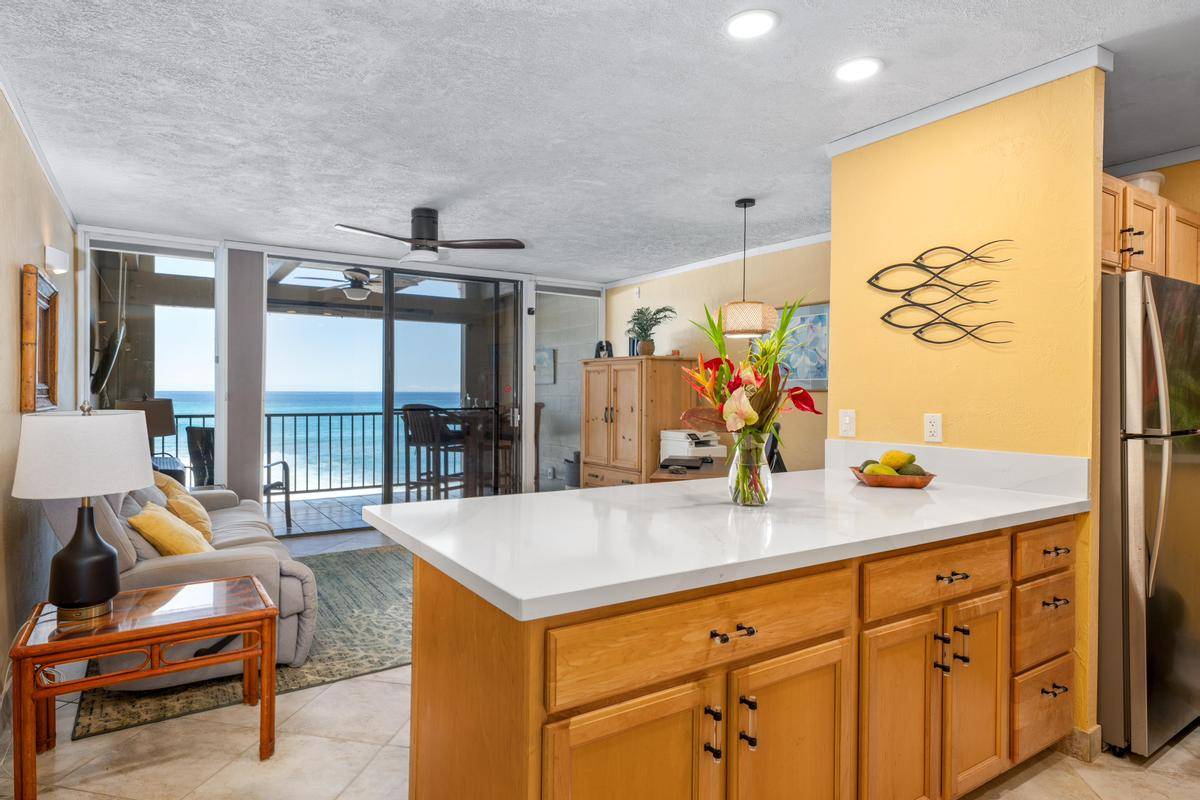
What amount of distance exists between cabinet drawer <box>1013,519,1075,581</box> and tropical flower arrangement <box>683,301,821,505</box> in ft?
2.68

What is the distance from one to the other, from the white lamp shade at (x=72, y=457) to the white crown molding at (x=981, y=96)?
3.15m

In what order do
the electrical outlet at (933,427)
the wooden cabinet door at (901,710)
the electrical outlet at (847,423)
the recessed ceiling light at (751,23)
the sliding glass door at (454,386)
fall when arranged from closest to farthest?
the wooden cabinet door at (901,710), the recessed ceiling light at (751,23), the electrical outlet at (933,427), the electrical outlet at (847,423), the sliding glass door at (454,386)

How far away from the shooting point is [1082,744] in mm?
2297

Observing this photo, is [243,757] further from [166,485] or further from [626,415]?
[626,415]

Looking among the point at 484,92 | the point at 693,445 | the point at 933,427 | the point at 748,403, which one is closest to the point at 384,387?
the point at 693,445

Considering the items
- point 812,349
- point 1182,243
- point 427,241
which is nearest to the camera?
point 1182,243

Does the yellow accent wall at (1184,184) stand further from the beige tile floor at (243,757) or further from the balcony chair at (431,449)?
the balcony chair at (431,449)

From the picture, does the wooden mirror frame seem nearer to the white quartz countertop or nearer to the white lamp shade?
the white lamp shade

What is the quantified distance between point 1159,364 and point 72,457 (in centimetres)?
360

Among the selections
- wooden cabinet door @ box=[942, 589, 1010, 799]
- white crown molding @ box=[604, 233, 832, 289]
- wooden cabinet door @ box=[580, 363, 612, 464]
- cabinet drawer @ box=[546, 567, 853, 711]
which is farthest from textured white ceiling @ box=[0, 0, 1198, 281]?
wooden cabinet door @ box=[580, 363, 612, 464]

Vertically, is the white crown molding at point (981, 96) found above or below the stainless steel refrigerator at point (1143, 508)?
above

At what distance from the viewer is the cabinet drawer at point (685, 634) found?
1.18 meters

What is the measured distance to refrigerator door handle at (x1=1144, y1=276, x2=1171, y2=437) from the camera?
2.25 m

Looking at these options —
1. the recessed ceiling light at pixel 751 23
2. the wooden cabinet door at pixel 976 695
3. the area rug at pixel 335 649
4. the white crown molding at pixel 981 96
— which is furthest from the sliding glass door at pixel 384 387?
the wooden cabinet door at pixel 976 695
